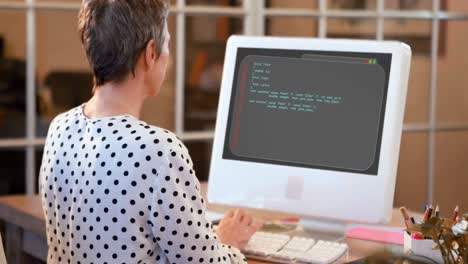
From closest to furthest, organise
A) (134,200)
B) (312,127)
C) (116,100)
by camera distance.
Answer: (134,200)
(116,100)
(312,127)

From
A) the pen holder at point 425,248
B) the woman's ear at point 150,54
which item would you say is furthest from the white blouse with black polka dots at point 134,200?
the pen holder at point 425,248

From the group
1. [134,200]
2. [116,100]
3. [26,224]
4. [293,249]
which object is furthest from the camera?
[26,224]

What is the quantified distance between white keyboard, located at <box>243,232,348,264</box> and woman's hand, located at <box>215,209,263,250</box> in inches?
1.2

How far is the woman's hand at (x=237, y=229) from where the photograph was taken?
208 centimetres

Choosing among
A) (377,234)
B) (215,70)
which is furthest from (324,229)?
(215,70)

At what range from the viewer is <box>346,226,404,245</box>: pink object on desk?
2.23 metres

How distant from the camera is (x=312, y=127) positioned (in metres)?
2.23

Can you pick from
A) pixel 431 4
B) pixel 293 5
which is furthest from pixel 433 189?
pixel 293 5

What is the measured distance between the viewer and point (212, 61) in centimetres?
356

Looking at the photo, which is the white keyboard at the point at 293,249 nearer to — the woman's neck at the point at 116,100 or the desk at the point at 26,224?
the desk at the point at 26,224

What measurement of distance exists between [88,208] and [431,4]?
2.60 meters

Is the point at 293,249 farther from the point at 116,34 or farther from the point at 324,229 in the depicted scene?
the point at 116,34

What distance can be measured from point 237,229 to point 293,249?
0.13 metres

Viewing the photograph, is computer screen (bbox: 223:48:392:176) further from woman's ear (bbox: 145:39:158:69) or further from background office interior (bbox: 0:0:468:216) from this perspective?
background office interior (bbox: 0:0:468:216)
